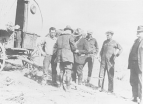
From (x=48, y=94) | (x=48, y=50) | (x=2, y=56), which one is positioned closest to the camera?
(x=48, y=94)

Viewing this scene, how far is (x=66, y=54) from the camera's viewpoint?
17.4 ft

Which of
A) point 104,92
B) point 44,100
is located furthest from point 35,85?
point 104,92

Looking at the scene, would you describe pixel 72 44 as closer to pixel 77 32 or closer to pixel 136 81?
pixel 77 32

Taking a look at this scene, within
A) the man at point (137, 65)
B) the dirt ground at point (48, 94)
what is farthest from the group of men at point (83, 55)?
the dirt ground at point (48, 94)

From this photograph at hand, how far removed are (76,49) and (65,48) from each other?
0.45 meters

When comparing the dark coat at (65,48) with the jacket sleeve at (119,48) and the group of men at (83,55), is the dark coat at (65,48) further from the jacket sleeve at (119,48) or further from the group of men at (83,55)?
the jacket sleeve at (119,48)

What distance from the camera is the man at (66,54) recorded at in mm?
5285

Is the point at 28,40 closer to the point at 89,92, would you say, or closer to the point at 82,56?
the point at 82,56

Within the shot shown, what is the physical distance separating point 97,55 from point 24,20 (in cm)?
265

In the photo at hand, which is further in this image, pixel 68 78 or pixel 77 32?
pixel 77 32

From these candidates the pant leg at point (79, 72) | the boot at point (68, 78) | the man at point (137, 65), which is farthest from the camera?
the pant leg at point (79, 72)

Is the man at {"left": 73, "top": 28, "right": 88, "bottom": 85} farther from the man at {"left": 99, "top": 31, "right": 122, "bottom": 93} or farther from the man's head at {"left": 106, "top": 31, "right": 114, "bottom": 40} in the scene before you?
the man's head at {"left": 106, "top": 31, "right": 114, "bottom": 40}

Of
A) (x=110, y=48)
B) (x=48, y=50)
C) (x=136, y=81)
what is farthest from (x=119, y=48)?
(x=48, y=50)

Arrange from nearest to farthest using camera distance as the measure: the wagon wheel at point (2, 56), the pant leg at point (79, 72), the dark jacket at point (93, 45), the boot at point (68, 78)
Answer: the boot at point (68, 78)
the wagon wheel at point (2, 56)
the pant leg at point (79, 72)
the dark jacket at point (93, 45)
